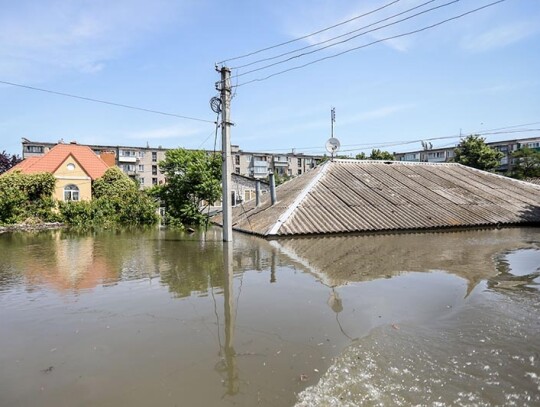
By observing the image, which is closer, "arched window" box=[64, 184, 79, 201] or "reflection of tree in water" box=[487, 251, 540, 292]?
"reflection of tree in water" box=[487, 251, 540, 292]

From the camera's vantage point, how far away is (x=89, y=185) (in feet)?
124

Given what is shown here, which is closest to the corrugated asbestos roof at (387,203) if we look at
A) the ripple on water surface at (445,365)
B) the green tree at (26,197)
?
the ripple on water surface at (445,365)

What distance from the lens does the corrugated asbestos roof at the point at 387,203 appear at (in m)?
18.4

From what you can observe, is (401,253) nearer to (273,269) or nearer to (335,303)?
(273,269)

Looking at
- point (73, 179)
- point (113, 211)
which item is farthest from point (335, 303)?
point (73, 179)

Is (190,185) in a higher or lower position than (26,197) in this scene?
higher

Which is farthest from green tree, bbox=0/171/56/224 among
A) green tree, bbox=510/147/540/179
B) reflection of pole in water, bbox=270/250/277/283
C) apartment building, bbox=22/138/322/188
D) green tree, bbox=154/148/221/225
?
green tree, bbox=510/147/540/179

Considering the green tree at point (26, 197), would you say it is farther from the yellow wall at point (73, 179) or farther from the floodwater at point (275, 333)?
the floodwater at point (275, 333)

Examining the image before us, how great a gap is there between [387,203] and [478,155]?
37.8 meters

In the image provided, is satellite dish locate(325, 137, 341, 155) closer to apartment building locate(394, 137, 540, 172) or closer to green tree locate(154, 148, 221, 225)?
green tree locate(154, 148, 221, 225)

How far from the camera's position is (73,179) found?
3694 cm

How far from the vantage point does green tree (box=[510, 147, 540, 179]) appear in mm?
57391

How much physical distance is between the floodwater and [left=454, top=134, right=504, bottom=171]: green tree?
4550 cm

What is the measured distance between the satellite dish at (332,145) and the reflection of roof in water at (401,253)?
10.6 m
